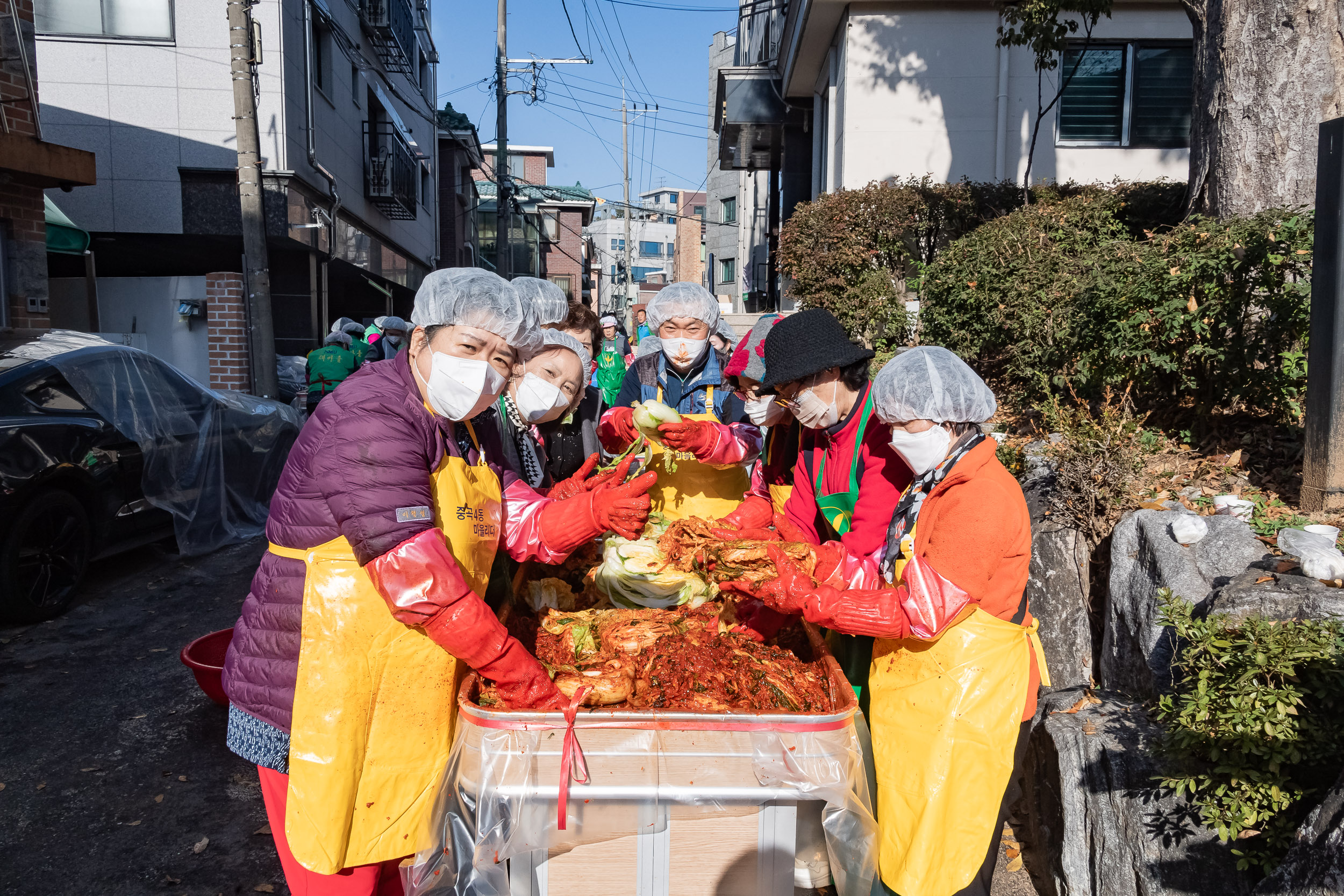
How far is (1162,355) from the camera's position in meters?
4.85

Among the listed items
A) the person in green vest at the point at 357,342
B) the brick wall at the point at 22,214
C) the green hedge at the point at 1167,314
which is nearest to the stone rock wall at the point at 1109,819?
the green hedge at the point at 1167,314

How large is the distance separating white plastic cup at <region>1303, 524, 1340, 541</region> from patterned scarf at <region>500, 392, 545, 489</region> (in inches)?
129

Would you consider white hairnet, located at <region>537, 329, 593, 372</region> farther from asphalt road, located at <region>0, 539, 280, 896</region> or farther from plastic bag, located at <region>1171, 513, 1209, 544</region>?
plastic bag, located at <region>1171, 513, 1209, 544</region>

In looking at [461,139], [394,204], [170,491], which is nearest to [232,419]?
[170,491]

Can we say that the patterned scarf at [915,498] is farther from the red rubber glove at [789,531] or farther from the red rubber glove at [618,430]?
the red rubber glove at [618,430]

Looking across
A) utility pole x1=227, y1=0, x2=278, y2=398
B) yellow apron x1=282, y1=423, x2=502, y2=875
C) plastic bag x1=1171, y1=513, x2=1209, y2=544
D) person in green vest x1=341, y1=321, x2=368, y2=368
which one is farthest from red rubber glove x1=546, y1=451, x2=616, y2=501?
utility pole x1=227, y1=0, x2=278, y2=398

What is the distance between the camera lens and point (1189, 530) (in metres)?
3.60

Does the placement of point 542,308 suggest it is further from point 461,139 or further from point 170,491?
point 461,139

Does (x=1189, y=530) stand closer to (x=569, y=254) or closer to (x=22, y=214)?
(x=22, y=214)

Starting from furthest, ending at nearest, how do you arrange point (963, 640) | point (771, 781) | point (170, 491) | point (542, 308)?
point (170, 491)
point (542, 308)
point (963, 640)
point (771, 781)

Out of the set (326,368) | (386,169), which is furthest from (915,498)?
(386,169)

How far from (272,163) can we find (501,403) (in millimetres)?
12576

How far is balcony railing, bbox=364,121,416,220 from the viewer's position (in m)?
19.6

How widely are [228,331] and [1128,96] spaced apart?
13567 millimetres
